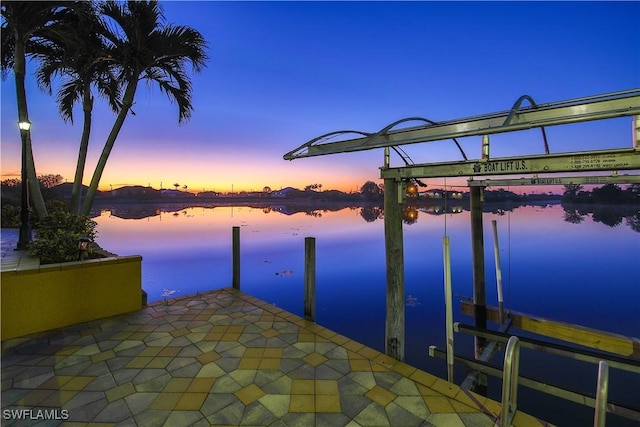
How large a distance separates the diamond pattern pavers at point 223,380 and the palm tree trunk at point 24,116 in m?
3.26

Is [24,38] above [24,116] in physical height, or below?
above

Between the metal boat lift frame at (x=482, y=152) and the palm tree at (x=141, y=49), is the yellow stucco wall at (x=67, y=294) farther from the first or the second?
the metal boat lift frame at (x=482, y=152)

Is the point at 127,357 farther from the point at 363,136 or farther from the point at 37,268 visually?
the point at 363,136

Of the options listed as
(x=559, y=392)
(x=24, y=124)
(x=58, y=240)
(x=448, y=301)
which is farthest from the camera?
(x=24, y=124)

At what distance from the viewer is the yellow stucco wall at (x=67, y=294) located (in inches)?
128

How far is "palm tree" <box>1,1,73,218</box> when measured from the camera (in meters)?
4.67

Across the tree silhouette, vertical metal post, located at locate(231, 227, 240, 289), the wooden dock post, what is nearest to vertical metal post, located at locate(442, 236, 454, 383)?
the wooden dock post

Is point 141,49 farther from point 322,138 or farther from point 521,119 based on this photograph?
point 521,119

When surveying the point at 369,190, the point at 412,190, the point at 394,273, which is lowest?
the point at 394,273

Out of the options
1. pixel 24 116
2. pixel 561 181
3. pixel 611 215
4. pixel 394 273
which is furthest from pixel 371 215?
pixel 394 273

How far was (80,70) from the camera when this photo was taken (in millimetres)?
5453

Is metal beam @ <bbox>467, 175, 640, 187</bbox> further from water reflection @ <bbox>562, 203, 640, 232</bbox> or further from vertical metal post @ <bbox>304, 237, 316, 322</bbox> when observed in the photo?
water reflection @ <bbox>562, 203, 640, 232</bbox>

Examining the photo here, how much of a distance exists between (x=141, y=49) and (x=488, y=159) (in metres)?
6.40

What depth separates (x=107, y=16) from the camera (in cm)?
532
